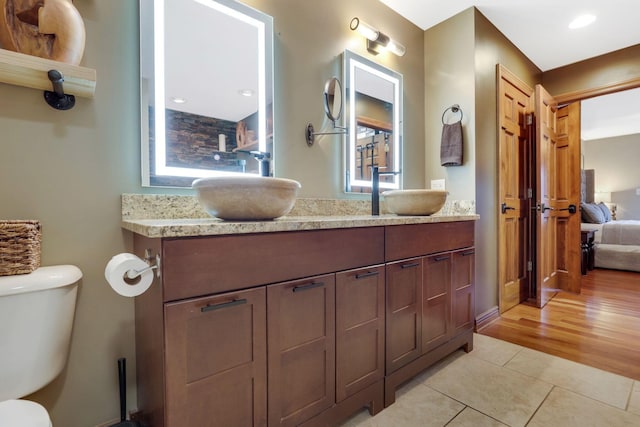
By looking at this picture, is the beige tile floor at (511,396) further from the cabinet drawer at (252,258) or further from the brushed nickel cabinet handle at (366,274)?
the cabinet drawer at (252,258)

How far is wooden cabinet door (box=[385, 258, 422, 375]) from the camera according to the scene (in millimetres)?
1467

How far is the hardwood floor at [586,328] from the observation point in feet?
6.41

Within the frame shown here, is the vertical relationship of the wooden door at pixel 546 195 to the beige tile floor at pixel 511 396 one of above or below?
above

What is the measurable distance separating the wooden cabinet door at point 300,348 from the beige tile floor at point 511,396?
358 mm

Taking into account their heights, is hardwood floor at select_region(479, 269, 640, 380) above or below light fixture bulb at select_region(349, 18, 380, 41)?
below

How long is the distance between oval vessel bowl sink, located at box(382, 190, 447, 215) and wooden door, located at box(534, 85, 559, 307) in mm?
1692

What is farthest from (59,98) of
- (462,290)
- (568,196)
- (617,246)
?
(617,246)

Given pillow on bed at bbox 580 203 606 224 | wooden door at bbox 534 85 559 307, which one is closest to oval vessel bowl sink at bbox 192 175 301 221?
wooden door at bbox 534 85 559 307

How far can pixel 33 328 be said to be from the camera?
37.3 inches

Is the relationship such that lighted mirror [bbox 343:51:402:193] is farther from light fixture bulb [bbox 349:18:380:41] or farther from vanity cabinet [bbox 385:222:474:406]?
vanity cabinet [bbox 385:222:474:406]

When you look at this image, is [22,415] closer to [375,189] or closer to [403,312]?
[403,312]

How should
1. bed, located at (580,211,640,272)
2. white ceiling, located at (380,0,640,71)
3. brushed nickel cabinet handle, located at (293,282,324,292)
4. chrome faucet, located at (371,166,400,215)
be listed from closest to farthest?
brushed nickel cabinet handle, located at (293,282,324,292) → chrome faucet, located at (371,166,400,215) → white ceiling, located at (380,0,640,71) → bed, located at (580,211,640,272)

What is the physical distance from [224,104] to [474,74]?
6.36ft

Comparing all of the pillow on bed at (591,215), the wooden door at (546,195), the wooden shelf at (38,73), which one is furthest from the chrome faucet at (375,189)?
the pillow on bed at (591,215)
